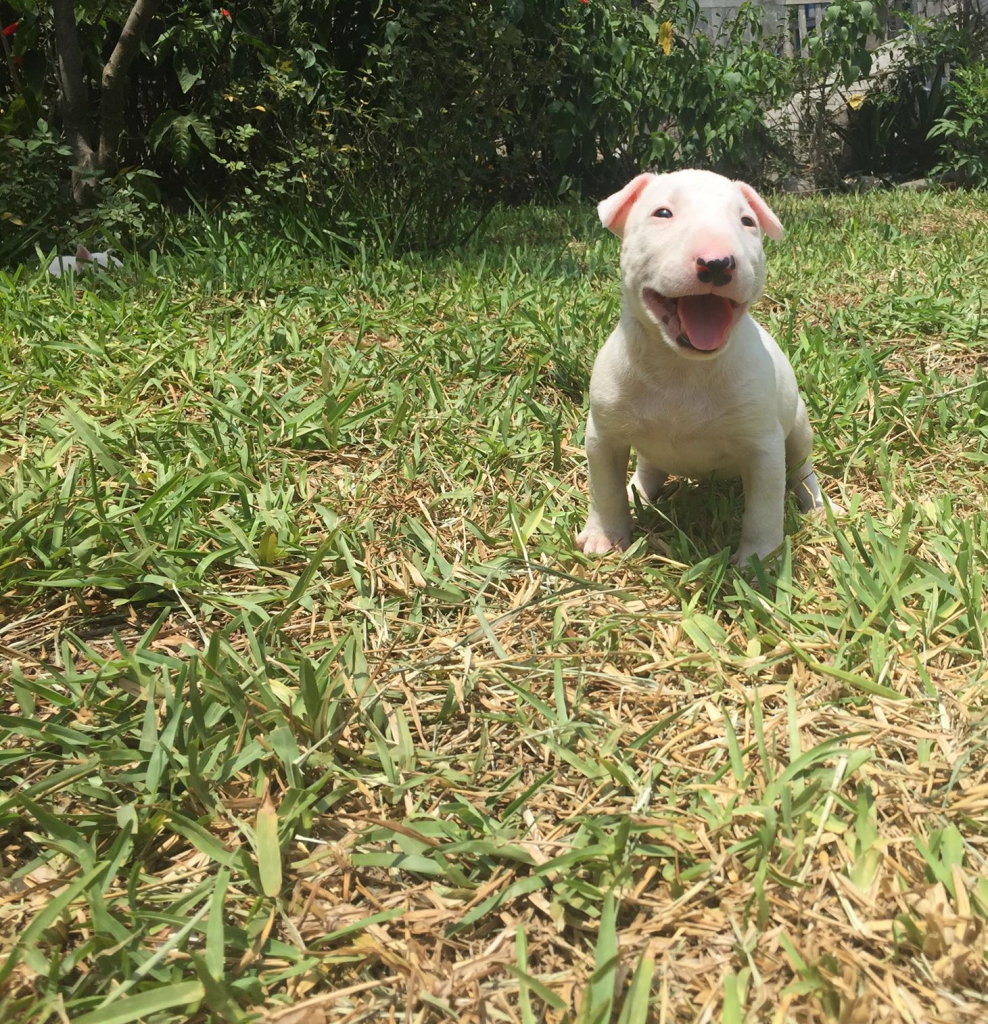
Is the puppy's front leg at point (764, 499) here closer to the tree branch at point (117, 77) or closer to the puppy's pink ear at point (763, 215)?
the puppy's pink ear at point (763, 215)

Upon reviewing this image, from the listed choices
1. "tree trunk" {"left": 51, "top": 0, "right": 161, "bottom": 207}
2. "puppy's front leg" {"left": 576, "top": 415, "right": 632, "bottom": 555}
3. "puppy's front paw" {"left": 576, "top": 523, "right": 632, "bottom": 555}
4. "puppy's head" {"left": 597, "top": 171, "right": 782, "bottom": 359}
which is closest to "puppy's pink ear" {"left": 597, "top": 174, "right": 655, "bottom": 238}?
"puppy's head" {"left": 597, "top": 171, "right": 782, "bottom": 359}

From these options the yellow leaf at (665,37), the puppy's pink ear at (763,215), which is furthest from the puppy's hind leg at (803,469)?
the yellow leaf at (665,37)

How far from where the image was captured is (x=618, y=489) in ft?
7.60

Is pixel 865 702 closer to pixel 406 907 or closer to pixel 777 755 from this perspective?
pixel 777 755

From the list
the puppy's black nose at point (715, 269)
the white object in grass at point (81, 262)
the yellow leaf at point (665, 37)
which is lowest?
the white object in grass at point (81, 262)

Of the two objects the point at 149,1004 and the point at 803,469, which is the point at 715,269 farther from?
the point at 149,1004

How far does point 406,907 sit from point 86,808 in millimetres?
577

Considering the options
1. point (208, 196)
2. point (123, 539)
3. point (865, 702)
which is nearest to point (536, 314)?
point (123, 539)

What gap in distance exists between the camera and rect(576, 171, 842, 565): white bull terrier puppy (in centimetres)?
194

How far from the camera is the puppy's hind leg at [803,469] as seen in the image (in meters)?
2.49

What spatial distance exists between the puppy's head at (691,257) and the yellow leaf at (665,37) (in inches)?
246

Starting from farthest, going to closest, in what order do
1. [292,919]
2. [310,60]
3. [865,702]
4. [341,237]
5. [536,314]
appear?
[310,60] < [341,237] < [536,314] < [865,702] < [292,919]

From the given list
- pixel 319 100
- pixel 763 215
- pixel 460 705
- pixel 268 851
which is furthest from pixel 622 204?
pixel 319 100

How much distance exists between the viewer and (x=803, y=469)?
257 cm
